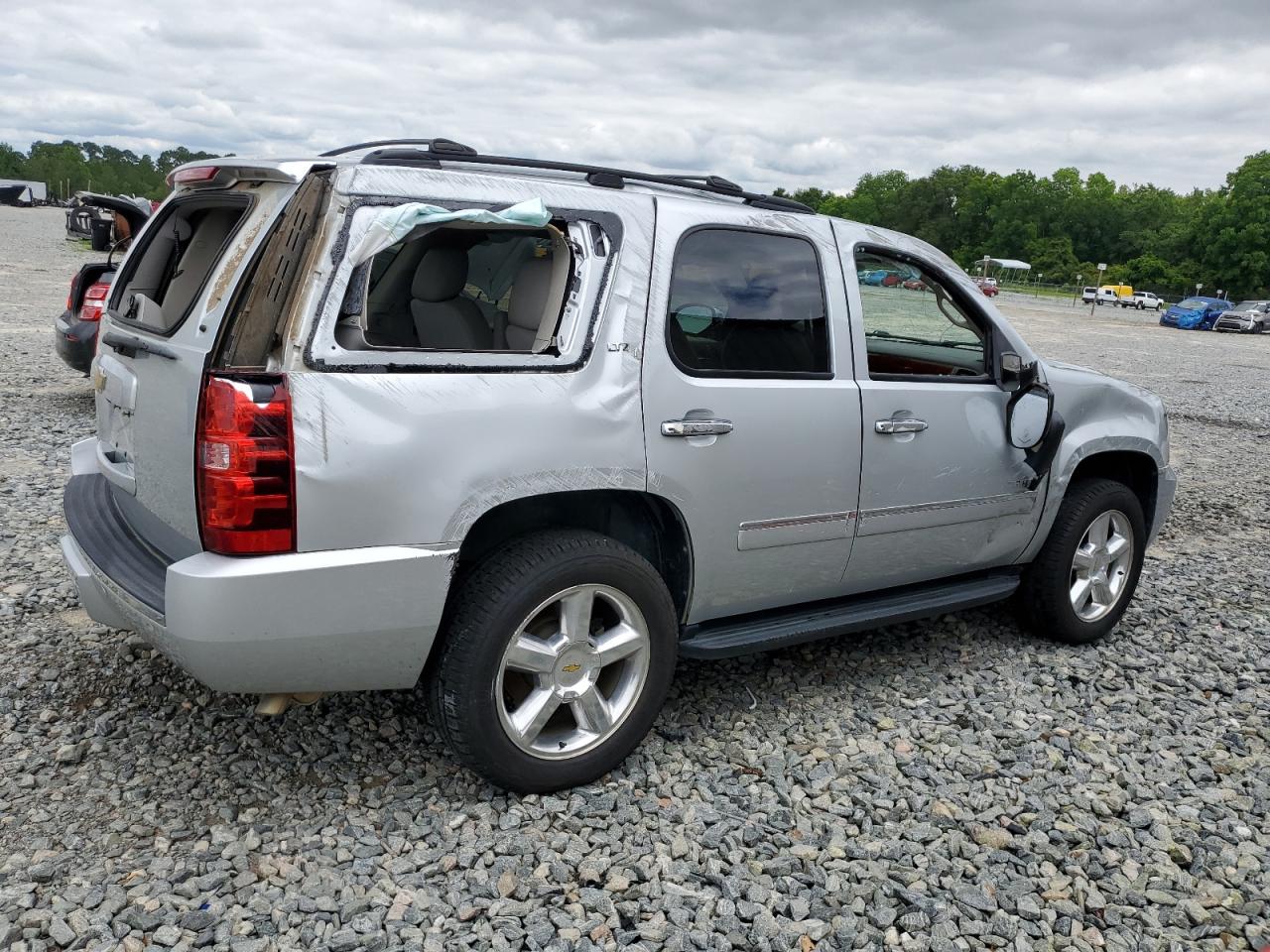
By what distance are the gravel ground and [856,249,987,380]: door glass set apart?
4.22ft

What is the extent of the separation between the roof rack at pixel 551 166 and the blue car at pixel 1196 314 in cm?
4103

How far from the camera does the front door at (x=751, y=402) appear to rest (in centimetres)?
329

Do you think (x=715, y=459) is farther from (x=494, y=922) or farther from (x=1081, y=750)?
(x=1081, y=750)

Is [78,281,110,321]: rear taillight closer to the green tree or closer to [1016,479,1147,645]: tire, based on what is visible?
[1016,479,1147,645]: tire

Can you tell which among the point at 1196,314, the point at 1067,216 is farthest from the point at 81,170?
the point at 1196,314

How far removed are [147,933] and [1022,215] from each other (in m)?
130

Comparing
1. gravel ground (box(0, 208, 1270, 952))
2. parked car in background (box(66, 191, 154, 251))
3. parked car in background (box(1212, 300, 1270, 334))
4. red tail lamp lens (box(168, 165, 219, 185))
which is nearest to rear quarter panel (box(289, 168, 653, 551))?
red tail lamp lens (box(168, 165, 219, 185))

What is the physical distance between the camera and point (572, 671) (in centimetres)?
319

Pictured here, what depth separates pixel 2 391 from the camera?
31.8ft

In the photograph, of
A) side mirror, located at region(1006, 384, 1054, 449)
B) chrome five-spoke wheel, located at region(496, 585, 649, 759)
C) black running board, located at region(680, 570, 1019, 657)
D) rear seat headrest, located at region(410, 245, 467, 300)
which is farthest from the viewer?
side mirror, located at region(1006, 384, 1054, 449)

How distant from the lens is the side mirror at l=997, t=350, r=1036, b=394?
13.7 feet

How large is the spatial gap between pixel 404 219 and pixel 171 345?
759mm

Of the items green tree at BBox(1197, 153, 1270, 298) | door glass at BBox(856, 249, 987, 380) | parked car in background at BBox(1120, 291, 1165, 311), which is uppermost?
green tree at BBox(1197, 153, 1270, 298)

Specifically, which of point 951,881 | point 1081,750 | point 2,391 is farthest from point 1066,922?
point 2,391
